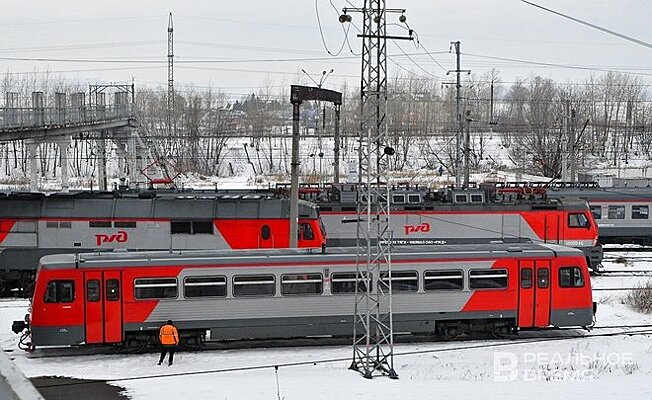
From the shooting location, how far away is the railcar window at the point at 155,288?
20.2m

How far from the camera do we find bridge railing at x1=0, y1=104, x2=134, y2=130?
34.3 metres

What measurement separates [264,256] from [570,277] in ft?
29.5

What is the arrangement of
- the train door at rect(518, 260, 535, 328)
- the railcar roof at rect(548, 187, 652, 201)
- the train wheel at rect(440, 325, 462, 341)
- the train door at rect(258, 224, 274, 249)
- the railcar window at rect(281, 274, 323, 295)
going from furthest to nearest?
the railcar roof at rect(548, 187, 652, 201)
the train door at rect(258, 224, 274, 249)
the train wheel at rect(440, 325, 462, 341)
the train door at rect(518, 260, 535, 328)
the railcar window at rect(281, 274, 323, 295)

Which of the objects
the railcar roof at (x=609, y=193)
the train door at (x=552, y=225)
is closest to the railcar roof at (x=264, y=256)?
the train door at (x=552, y=225)

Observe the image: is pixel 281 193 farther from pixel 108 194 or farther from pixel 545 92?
pixel 545 92

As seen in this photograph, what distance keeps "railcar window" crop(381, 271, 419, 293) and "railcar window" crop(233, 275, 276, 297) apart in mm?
3207

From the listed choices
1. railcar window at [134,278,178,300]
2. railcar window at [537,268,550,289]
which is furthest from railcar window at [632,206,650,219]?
railcar window at [134,278,178,300]

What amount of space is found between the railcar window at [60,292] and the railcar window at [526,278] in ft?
41.2

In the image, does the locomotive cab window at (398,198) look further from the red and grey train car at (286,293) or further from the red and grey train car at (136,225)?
the red and grey train car at (286,293)

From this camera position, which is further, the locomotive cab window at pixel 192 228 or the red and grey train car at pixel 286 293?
the locomotive cab window at pixel 192 228

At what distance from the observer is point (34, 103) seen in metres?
43.2

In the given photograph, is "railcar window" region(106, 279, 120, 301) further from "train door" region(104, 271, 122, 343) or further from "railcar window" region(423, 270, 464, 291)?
"railcar window" region(423, 270, 464, 291)

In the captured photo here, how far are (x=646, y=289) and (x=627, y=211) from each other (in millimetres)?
13954

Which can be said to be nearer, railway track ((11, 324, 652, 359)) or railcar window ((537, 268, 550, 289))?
railway track ((11, 324, 652, 359))
